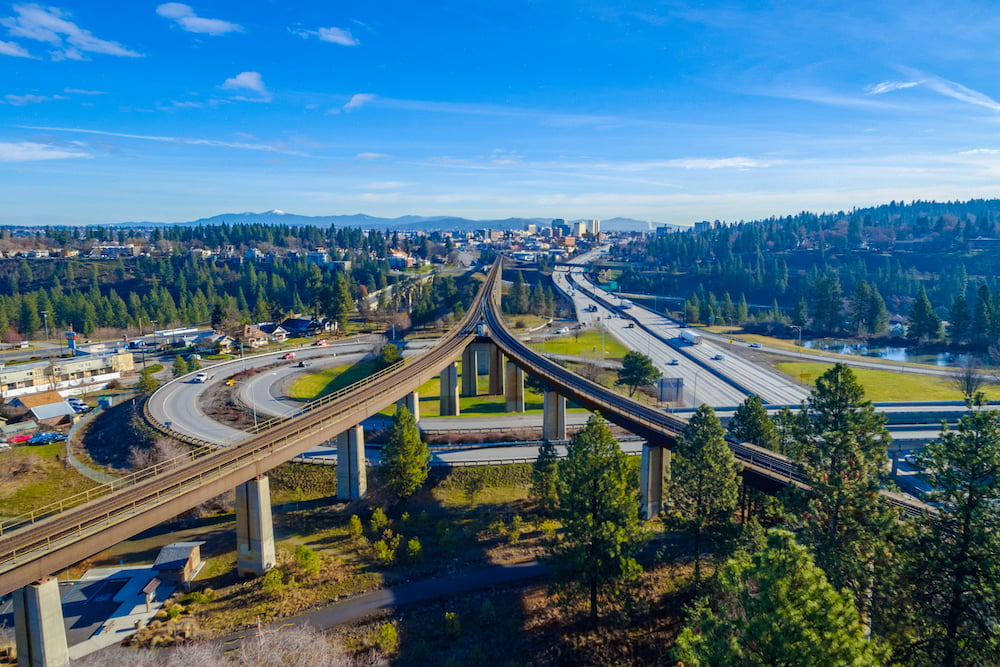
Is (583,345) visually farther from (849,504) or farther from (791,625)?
(791,625)

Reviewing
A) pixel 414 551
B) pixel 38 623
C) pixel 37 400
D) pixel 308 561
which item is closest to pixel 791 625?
pixel 414 551

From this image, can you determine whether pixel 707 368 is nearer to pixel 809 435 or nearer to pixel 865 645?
pixel 809 435

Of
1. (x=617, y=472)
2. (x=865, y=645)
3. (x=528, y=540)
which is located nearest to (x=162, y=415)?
(x=528, y=540)

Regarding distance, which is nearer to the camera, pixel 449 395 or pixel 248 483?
pixel 248 483

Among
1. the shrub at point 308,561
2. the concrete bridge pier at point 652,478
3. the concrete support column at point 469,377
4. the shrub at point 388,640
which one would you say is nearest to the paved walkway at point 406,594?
the shrub at point 308,561

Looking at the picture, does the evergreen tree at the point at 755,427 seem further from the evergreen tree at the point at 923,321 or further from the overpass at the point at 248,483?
the evergreen tree at the point at 923,321

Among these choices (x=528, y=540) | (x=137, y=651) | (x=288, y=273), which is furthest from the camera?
(x=288, y=273)
